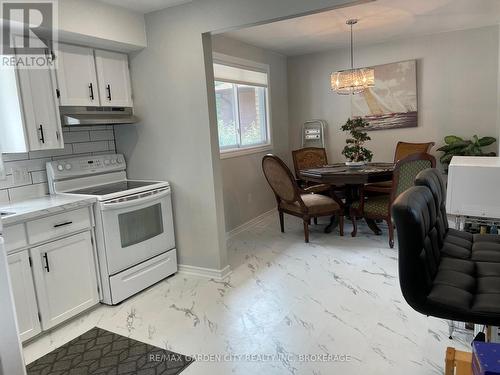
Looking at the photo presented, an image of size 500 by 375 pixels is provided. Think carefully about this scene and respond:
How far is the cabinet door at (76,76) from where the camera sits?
2725mm

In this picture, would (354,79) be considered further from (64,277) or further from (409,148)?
(64,277)

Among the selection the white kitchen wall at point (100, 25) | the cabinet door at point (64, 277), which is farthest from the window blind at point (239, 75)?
the cabinet door at point (64, 277)

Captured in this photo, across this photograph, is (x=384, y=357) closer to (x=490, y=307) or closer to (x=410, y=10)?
(x=490, y=307)

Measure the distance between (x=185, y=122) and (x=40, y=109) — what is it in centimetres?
106

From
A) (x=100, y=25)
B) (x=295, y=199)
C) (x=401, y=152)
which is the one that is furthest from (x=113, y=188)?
(x=401, y=152)

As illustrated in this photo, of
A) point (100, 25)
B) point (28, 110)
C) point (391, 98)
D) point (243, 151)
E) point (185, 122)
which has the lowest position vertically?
point (243, 151)

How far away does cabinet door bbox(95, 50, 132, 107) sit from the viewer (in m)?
3.02

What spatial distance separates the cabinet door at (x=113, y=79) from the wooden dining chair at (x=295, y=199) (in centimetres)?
159

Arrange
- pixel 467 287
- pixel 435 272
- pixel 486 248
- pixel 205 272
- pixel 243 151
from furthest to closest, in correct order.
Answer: pixel 243 151, pixel 205 272, pixel 486 248, pixel 435 272, pixel 467 287

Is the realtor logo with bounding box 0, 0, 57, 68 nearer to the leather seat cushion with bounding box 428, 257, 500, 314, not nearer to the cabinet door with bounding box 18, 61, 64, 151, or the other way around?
the cabinet door with bounding box 18, 61, 64, 151

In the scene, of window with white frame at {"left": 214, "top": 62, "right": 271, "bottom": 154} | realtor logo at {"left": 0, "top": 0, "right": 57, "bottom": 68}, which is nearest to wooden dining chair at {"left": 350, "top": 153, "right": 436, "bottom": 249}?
window with white frame at {"left": 214, "top": 62, "right": 271, "bottom": 154}

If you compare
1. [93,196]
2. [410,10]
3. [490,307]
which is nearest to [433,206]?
[490,307]

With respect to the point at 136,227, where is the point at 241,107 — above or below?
above

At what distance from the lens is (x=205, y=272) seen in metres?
3.27
